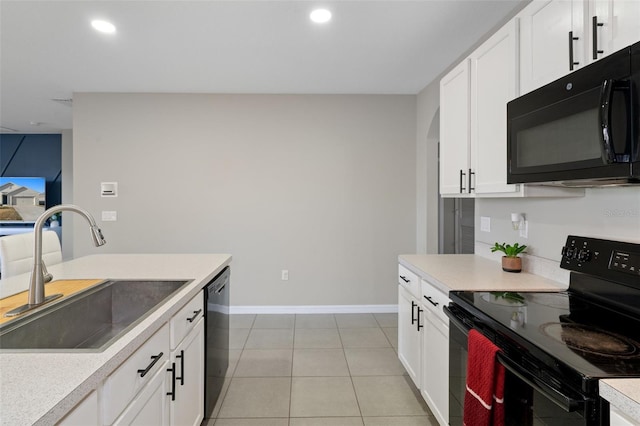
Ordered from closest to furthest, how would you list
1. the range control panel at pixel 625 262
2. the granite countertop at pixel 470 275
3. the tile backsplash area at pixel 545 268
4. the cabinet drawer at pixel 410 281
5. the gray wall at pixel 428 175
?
the range control panel at pixel 625 262
the granite countertop at pixel 470 275
the tile backsplash area at pixel 545 268
the cabinet drawer at pixel 410 281
the gray wall at pixel 428 175

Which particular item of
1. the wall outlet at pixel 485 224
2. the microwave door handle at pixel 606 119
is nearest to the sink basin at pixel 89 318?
the microwave door handle at pixel 606 119

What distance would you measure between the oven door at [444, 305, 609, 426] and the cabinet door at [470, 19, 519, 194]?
2.73 ft

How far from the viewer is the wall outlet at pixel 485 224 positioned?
263cm

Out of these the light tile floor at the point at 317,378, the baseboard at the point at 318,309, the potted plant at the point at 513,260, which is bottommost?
the light tile floor at the point at 317,378

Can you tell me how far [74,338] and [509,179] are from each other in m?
2.10

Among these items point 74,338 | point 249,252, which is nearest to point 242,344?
point 249,252

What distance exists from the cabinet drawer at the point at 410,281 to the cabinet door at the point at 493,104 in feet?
2.19

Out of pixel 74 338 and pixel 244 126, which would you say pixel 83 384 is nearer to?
pixel 74 338

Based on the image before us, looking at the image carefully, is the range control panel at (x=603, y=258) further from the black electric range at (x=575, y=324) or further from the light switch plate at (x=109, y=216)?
the light switch plate at (x=109, y=216)

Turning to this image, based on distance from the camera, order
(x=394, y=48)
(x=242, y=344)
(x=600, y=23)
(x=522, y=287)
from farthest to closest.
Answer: (x=242, y=344), (x=394, y=48), (x=522, y=287), (x=600, y=23)

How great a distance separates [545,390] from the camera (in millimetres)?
1011

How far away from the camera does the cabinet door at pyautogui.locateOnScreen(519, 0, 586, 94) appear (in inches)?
55.3

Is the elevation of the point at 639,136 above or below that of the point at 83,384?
above

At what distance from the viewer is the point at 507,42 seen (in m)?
1.84
